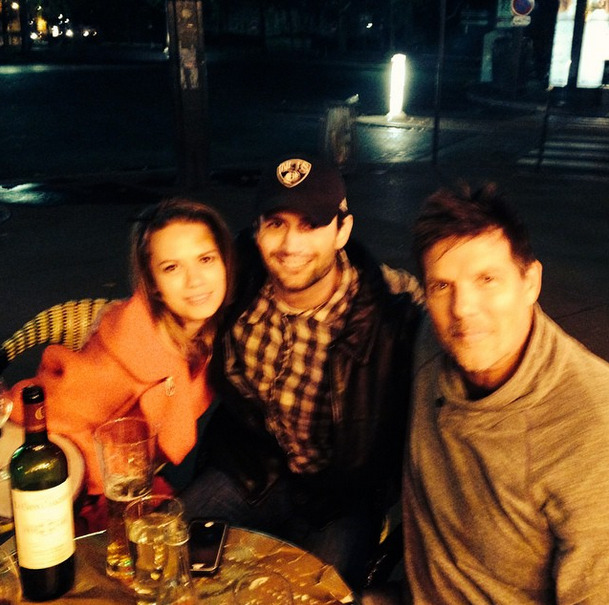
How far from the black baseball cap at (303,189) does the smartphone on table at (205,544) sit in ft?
3.70

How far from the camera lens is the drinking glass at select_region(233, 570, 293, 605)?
1.90 meters

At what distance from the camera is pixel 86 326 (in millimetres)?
3139

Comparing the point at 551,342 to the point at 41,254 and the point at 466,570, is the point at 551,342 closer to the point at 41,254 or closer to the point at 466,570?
the point at 466,570

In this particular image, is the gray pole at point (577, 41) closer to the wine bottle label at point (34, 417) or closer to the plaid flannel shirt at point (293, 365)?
the plaid flannel shirt at point (293, 365)

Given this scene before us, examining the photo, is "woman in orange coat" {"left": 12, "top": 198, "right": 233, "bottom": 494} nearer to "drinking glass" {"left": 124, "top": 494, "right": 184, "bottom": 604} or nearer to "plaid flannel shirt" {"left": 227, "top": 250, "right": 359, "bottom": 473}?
"plaid flannel shirt" {"left": 227, "top": 250, "right": 359, "bottom": 473}

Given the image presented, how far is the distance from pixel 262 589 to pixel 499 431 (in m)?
0.73

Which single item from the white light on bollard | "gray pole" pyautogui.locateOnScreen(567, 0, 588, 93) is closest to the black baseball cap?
the white light on bollard

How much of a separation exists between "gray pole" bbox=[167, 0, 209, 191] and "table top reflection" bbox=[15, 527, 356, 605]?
31.0 ft

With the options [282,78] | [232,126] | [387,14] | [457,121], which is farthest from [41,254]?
[387,14]

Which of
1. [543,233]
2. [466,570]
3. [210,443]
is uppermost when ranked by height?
[466,570]

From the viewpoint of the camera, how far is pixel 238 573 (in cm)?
201

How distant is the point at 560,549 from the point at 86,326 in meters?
2.10

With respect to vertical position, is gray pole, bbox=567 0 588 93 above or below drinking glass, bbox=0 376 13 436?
above

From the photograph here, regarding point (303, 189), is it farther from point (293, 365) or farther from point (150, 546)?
point (150, 546)
